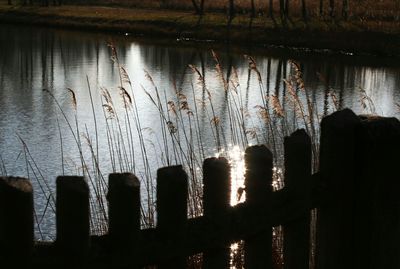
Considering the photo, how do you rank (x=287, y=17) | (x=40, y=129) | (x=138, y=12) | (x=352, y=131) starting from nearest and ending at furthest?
(x=352, y=131) → (x=40, y=129) → (x=287, y=17) → (x=138, y=12)

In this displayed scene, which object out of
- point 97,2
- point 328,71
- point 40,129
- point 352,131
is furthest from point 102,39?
point 352,131

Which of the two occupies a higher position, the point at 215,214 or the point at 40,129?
the point at 215,214

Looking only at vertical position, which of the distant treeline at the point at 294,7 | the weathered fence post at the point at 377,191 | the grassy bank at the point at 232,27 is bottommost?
the grassy bank at the point at 232,27

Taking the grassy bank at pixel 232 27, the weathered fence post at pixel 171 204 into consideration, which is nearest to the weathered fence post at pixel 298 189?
the weathered fence post at pixel 171 204

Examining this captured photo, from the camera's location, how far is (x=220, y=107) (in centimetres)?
2100

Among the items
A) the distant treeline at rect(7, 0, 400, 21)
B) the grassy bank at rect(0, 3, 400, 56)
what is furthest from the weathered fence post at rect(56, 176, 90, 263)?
the distant treeline at rect(7, 0, 400, 21)

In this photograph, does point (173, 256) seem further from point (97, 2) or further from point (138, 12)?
point (97, 2)

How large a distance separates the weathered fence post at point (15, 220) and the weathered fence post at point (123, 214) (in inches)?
11.7

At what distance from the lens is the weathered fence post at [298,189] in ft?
9.39

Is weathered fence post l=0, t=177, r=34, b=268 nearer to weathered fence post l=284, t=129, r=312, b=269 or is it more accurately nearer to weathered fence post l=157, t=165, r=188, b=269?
weathered fence post l=157, t=165, r=188, b=269

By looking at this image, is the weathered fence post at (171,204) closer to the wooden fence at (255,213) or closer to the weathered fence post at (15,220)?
the wooden fence at (255,213)

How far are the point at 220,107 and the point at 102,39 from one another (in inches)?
1168

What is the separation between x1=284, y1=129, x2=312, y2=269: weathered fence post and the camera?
286 centimetres

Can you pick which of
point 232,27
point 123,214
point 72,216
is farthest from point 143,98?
point 232,27
